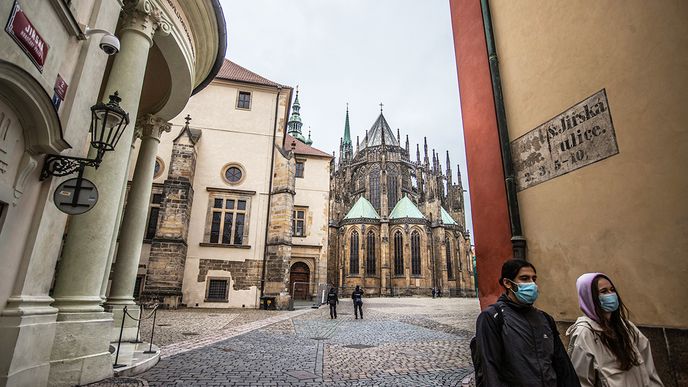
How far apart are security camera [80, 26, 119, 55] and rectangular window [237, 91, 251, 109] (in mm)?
15478

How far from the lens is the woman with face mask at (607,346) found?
2.23 m

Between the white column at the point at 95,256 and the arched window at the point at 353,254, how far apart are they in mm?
38404

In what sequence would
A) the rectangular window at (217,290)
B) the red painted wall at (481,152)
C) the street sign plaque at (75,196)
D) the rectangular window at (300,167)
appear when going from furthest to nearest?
the rectangular window at (300,167) → the rectangular window at (217,290) → the red painted wall at (481,152) → the street sign plaque at (75,196)

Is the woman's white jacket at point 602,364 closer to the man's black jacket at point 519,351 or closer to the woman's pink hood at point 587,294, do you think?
the woman's pink hood at point 587,294

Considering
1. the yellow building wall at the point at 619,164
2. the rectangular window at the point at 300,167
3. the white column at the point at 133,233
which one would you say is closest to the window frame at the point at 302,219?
the rectangular window at the point at 300,167

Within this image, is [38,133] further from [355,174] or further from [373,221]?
[355,174]

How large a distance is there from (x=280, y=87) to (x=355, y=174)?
34.8 m

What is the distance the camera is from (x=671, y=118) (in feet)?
10.8

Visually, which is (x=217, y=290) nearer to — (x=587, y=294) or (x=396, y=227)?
(x=587, y=294)

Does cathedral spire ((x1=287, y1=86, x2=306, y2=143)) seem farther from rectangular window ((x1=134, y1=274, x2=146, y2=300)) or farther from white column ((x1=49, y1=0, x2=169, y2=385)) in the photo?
white column ((x1=49, y1=0, x2=169, y2=385))

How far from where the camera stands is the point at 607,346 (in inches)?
90.7

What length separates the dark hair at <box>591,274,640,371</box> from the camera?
224 cm

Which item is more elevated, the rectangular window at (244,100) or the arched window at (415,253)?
the rectangular window at (244,100)

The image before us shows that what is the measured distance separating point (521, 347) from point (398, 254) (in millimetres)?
42334
